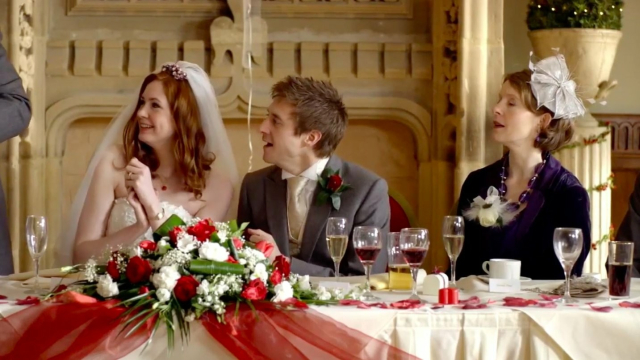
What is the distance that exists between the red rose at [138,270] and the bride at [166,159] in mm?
1145

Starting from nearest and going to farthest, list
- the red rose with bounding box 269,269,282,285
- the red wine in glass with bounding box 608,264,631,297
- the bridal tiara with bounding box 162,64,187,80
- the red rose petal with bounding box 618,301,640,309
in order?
the red rose with bounding box 269,269,282,285, the red rose petal with bounding box 618,301,640,309, the red wine in glass with bounding box 608,264,631,297, the bridal tiara with bounding box 162,64,187,80

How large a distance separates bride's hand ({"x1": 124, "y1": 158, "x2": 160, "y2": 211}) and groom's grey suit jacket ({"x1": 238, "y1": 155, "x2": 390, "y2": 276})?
1.52 feet

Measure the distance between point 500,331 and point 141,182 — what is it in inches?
52.9

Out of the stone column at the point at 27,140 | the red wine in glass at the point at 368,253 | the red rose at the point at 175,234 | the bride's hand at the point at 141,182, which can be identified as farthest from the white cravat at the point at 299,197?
the stone column at the point at 27,140

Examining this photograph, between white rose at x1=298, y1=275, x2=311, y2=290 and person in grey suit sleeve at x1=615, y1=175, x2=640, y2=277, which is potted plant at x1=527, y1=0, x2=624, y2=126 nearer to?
person in grey suit sleeve at x1=615, y1=175, x2=640, y2=277

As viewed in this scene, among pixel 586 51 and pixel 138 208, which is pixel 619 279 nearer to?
pixel 138 208

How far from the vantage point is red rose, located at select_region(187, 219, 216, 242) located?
2445 mm

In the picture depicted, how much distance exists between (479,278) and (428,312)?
536 mm

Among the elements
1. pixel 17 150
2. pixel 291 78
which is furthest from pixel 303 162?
pixel 17 150

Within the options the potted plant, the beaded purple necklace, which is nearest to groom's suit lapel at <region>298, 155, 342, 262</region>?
the beaded purple necklace

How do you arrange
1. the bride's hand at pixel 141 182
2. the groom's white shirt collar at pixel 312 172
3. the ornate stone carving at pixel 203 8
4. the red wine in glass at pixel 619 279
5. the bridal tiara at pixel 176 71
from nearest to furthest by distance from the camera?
the red wine in glass at pixel 619 279, the bride's hand at pixel 141 182, the groom's white shirt collar at pixel 312 172, the bridal tiara at pixel 176 71, the ornate stone carving at pixel 203 8

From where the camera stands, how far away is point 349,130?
18.1ft

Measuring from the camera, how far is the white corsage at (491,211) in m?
3.51

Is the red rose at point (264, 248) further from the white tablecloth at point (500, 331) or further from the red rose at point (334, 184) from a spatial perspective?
the red rose at point (334, 184)
